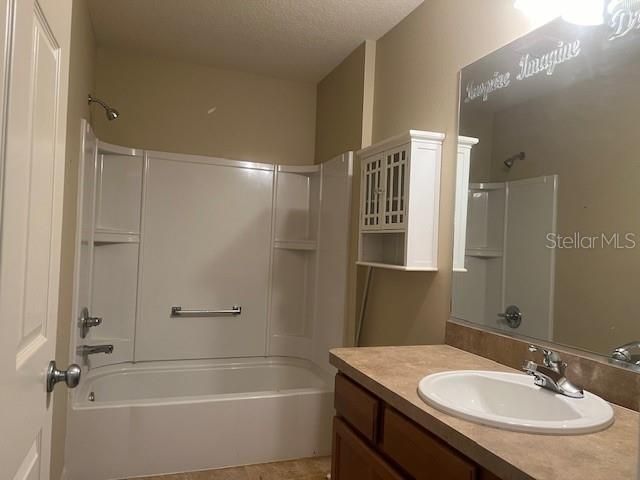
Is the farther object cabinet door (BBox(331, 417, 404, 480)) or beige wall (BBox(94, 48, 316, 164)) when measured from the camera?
beige wall (BBox(94, 48, 316, 164))

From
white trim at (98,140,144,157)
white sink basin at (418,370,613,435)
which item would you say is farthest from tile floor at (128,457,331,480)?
white trim at (98,140,144,157)

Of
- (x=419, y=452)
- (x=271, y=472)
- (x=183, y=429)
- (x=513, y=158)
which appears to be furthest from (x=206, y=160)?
(x=419, y=452)

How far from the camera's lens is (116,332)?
298 centimetres

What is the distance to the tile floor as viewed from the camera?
92.0 inches

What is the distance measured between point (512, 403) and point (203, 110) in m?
2.80

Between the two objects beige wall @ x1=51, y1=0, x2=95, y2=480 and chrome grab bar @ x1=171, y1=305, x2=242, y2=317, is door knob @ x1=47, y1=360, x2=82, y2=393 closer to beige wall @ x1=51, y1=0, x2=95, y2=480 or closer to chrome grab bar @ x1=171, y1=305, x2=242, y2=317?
beige wall @ x1=51, y1=0, x2=95, y2=480

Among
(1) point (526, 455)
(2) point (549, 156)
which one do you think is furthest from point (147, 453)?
(2) point (549, 156)

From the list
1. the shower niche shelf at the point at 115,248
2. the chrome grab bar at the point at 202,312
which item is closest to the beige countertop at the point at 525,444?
the chrome grab bar at the point at 202,312

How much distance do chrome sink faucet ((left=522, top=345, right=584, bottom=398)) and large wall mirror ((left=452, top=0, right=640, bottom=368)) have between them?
0.12 metres

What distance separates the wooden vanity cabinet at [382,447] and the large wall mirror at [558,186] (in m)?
0.58

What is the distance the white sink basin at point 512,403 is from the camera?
0.95 m

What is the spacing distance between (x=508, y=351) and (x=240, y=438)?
161 centimetres

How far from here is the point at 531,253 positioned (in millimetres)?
1487

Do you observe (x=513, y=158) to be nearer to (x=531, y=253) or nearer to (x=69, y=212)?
(x=531, y=253)
